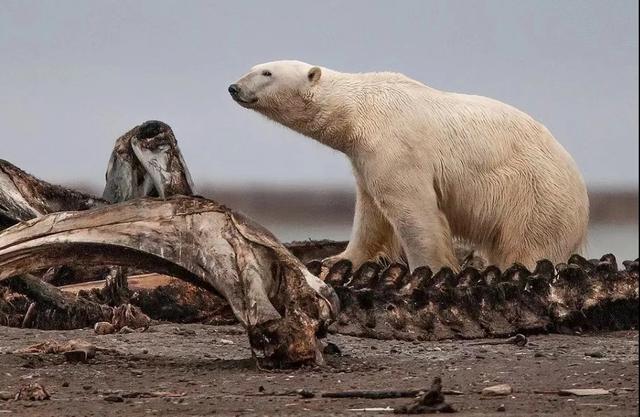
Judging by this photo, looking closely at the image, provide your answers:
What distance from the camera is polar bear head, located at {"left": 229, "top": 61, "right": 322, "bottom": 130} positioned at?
8273 mm

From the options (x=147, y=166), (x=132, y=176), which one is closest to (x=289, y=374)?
(x=147, y=166)

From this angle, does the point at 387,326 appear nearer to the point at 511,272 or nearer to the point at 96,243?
the point at 511,272

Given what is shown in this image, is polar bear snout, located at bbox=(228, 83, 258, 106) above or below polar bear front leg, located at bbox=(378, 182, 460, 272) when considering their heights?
above

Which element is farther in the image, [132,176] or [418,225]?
[418,225]

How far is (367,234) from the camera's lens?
833cm

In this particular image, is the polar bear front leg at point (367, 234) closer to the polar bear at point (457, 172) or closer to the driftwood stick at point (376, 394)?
the polar bear at point (457, 172)

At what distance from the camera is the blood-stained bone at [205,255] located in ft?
16.6

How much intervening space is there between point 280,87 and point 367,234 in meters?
1.06

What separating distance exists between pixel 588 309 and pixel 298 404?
8.53 feet

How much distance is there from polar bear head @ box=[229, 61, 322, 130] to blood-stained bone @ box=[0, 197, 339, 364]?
10.1ft

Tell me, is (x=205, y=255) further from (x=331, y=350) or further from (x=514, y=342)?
(x=514, y=342)

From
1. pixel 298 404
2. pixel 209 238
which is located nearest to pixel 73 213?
pixel 209 238

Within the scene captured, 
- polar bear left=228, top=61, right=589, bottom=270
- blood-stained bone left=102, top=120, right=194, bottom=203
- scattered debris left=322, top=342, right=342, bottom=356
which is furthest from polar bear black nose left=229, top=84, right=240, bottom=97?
scattered debris left=322, top=342, right=342, bottom=356

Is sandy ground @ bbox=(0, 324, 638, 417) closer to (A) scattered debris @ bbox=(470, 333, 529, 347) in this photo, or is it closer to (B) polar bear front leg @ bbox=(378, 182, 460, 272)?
(A) scattered debris @ bbox=(470, 333, 529, 347)
